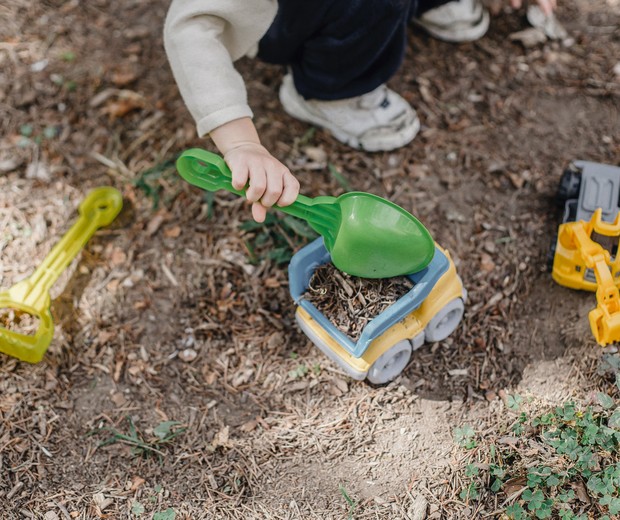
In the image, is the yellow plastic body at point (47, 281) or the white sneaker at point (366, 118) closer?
the yellow plastic body at point (47, 281)

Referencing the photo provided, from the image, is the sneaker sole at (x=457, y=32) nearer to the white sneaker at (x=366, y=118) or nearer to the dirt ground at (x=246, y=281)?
the dirt ground at (x=246, y=281)

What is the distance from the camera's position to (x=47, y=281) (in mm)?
1676

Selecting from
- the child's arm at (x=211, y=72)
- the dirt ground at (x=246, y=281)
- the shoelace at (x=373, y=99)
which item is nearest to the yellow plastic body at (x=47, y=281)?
the dirt ground at (x=246, y=281)

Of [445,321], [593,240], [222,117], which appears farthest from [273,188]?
[593,240]

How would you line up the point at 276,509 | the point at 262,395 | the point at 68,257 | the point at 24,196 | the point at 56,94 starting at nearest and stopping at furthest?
the point at 276,509 < the point at 262,395 < the point at 68,257 < the point at 24,196 < the point at 56,94

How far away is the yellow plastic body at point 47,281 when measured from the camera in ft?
5.20

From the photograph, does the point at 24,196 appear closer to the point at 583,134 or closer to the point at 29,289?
the point at 29,289

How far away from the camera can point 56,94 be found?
212cm

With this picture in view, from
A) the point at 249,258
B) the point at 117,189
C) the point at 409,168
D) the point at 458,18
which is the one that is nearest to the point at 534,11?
the point at 458,18

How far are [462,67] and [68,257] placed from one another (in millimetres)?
1358

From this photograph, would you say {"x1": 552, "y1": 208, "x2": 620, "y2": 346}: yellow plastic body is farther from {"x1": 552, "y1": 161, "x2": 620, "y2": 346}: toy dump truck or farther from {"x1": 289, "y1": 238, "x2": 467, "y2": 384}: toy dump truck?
{"x1": 289, "y1": 238, "x2": 467, "y2": 384}: toy dump truck

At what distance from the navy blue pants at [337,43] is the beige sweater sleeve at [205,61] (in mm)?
192

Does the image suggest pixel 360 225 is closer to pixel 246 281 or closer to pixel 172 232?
pixel 246 281

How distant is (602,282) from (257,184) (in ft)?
2.60
